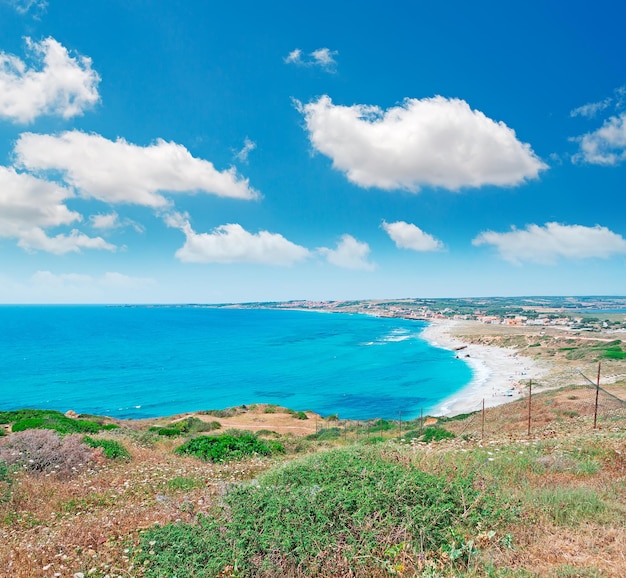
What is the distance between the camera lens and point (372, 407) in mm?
48500

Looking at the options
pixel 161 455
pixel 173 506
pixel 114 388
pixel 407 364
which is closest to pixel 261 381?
pixel 114 388

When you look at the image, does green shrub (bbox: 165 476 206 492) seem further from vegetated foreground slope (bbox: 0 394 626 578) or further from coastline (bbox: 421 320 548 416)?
coastline (bbox: 421 320 548 416)

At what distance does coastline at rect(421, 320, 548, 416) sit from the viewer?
152 feet

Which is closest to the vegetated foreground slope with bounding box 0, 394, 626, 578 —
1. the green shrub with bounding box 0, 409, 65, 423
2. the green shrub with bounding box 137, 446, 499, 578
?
the green shrub with bounding box 137, 446, 499, 578

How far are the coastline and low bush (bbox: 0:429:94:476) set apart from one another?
36.8 m

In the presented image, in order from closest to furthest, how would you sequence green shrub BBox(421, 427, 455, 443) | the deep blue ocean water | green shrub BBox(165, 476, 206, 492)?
1. green shrub BBox(165, 476, 206, 492)
2. green shrub BBox(421, 427, 455, 443)
3. the deep blue ocean water

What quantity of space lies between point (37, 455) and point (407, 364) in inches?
2781

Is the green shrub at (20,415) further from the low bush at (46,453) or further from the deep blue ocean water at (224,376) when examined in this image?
the deep blue ocean water at (224,376)

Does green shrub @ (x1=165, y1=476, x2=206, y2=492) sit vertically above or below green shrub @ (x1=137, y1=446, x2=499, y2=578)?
below

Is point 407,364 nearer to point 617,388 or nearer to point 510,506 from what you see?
point 617,388

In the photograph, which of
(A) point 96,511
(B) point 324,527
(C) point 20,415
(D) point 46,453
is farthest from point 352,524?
(C) point 20,415

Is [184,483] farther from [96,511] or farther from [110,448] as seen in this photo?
[110,448]

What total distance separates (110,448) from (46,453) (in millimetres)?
2058

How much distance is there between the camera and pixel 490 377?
63.0 m
